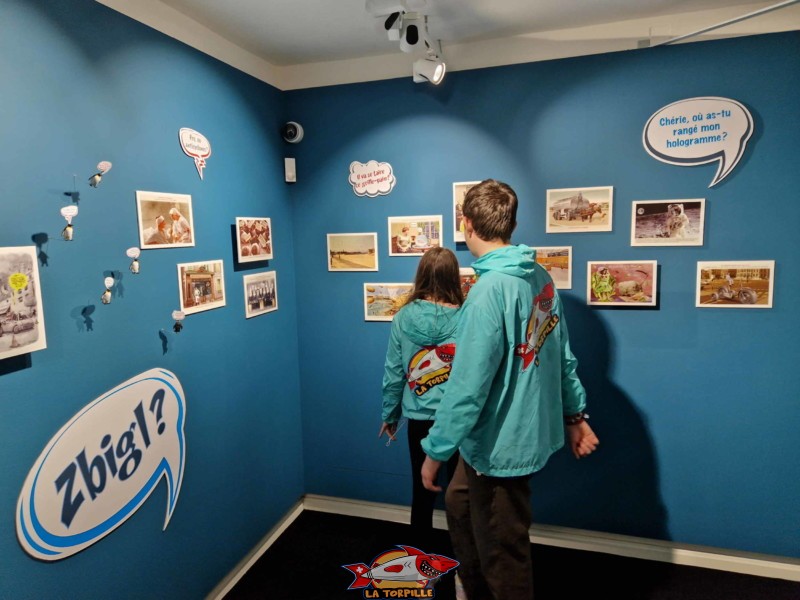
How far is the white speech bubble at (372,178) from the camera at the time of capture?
8.44ft

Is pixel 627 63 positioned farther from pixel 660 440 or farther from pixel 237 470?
pixel 237 470

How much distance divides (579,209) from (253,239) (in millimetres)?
1589

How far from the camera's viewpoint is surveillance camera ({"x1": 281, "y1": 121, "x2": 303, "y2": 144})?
265cm

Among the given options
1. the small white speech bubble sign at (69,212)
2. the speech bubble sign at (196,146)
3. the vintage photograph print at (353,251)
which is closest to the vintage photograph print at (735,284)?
the vintage photograph print at (353,251)

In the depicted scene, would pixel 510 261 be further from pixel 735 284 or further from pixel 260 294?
pixel 260 294

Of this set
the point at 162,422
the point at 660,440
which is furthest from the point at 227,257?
the point at 660,440

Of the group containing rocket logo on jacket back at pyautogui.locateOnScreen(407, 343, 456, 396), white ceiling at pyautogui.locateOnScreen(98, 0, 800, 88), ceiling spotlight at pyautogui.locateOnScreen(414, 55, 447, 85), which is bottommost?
rocket logo on jacket back at pyautogui.locateOnScreen(407, 343, 456, 396)

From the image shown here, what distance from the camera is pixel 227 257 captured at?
223 centimetres

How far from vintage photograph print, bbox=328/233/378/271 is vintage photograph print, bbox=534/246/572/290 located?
87 cm

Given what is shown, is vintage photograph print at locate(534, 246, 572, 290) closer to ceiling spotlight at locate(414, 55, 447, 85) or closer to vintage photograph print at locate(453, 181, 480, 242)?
vintage photograph print at locate(453, 181, 480, 242)

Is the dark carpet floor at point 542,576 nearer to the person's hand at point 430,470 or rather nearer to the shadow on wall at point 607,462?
the shadow on wall at point 607,462

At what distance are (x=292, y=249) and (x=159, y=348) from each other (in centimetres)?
110

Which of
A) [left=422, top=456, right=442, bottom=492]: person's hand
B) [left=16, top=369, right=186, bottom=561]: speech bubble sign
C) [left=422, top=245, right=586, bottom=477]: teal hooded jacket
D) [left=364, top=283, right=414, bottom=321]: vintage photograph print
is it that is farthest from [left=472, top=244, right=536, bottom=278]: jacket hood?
[left=16, top=369, right=186, bottom=561]: speech bubble sign

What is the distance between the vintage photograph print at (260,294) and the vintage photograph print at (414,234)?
2.15ft
